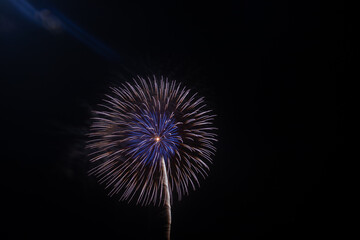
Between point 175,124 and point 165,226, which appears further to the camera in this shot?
point 165,226

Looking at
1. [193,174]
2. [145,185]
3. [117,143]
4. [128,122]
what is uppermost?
[128,122]

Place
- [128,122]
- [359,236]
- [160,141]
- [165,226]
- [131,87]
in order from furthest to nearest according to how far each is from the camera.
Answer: [359,236]
[165,226]
[160,141]
[128,122]
[131,87]

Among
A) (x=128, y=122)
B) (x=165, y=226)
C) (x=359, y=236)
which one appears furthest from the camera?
(x=359, y=236)

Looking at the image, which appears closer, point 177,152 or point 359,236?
point 177,152

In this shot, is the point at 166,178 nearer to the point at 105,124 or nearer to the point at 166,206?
the point at 105,124

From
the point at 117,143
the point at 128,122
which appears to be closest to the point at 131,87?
the point at 128,122

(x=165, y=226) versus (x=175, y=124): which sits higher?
(x=175, y=124)

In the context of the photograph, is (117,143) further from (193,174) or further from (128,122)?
(193,174)

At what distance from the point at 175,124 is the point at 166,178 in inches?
123

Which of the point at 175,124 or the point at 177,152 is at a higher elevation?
the point at 175,124

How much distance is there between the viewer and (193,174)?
12.1 m

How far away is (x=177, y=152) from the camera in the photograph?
12.8 metres

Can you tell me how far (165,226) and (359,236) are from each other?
25.1 meters

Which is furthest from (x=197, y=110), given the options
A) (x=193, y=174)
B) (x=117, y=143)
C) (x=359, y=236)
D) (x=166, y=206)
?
(x=359, y=236)
